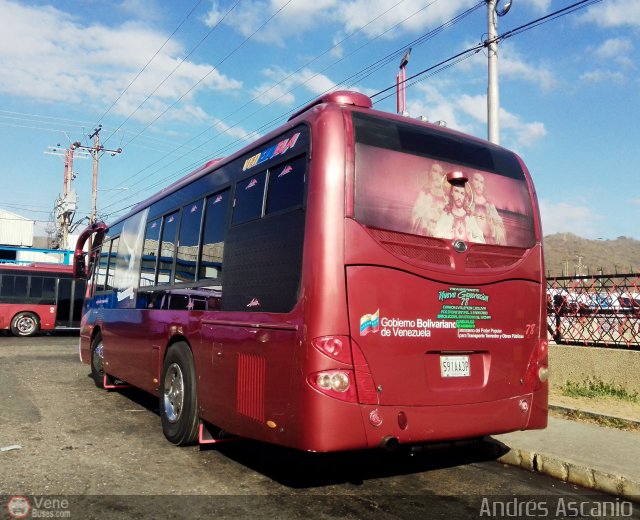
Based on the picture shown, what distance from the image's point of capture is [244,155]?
18.0 feet

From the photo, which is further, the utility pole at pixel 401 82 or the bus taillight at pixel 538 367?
the utility pole at pixel 401 82

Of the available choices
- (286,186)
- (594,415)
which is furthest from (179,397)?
(594,415)

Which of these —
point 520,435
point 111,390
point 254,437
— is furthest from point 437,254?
point 111,390

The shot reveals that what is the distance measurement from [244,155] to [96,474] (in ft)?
10.5

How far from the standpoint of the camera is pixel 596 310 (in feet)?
29.0

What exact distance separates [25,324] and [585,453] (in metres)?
21.4

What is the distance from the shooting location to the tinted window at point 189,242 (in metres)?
6.12

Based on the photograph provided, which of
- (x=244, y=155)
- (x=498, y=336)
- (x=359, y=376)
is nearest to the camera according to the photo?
(x=359, y=376)

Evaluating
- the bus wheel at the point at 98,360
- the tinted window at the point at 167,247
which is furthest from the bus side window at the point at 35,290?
the tinted window at the point at 167,247

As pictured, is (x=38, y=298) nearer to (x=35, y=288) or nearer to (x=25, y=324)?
(x=35, y=288)

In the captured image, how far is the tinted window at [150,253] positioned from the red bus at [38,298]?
1584 centimetres

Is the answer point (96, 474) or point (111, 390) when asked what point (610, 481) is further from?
point (111, 390)

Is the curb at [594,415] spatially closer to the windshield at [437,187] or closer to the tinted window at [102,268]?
the windshield at [437,187]

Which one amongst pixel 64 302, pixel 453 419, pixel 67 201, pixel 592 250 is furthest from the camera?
pixel 592 250
